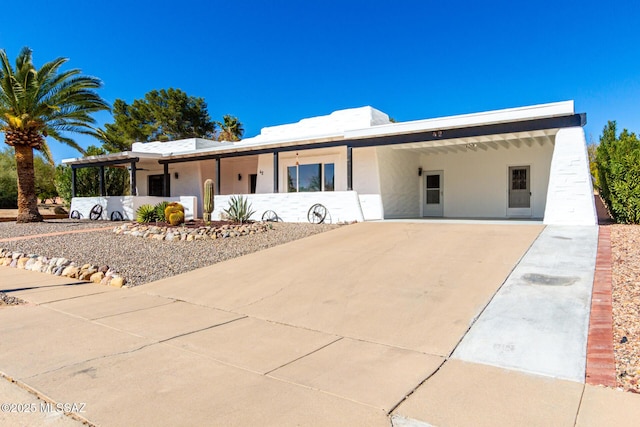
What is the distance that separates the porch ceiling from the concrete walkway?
17.7ft

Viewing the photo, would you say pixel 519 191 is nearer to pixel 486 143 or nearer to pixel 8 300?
pixel 486 143

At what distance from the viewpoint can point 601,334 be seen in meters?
4.48

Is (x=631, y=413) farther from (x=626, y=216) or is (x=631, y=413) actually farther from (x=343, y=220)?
(x=343, y=220)

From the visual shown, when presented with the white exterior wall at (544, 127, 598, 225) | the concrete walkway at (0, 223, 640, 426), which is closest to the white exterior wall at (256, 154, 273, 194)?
the concrete walkway at (0, 223, 640, 426)

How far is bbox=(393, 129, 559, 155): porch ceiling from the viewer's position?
1284 centimetres

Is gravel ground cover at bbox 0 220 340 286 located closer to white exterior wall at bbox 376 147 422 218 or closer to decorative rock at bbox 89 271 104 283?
decorative rock at bbox 89 271 104 283

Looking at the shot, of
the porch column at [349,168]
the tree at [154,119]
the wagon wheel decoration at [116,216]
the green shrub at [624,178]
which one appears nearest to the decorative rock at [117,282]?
the porch column at [349,168]

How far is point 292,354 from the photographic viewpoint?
14.7 feet

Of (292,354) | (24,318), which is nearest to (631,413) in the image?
(292,354)

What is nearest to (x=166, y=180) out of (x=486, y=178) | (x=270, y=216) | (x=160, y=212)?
(x=160, y=212)

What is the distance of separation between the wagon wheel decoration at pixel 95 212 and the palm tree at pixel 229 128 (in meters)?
21.2

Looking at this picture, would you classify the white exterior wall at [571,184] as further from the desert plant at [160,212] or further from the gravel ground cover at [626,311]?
the desert plant at [160,212]

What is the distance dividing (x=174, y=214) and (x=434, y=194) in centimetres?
1075

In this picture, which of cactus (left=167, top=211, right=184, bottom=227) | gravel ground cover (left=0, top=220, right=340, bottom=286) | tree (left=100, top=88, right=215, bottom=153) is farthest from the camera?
tree (left=100, top=88, right=215, bottom=153)
